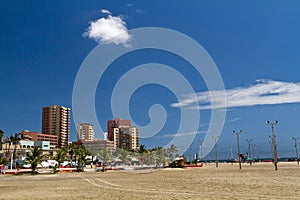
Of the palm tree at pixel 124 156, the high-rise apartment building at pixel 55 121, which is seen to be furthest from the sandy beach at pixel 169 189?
the high-rise apartment building at pixel 55 121

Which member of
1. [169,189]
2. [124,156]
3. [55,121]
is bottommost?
[169,189]

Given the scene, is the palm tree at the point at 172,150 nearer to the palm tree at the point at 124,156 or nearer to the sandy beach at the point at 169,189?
the palm tree at the point at 124,156

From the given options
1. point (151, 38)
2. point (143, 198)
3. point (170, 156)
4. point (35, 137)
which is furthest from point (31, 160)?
point (35, 137)

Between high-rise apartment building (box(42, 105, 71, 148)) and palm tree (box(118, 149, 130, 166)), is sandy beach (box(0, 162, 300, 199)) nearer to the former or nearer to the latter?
palm tree (box(118, 149, 130, 166))

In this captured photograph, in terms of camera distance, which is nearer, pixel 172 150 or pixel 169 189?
pixel 169 189

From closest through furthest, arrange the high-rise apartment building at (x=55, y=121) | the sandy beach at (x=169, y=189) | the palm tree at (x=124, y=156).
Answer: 1. the sandy beach at (x=169, y=189)
2. the palm tree at (x=124, y=156)
3. the high-rise apartment building at (x=55, y=121)

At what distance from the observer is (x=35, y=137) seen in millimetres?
150750

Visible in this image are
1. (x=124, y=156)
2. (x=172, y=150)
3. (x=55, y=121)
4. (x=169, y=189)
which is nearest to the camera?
(x=169, y=189)

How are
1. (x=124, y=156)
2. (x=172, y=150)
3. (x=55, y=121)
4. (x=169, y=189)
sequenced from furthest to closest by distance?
(x=55, y=121)
(x=172, y=150)
(x=124, y=156)
(x=169, y=189)

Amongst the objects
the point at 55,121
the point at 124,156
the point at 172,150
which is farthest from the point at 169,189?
the point at 55,121

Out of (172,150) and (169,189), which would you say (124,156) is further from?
(169,189)

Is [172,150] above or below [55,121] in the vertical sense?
below

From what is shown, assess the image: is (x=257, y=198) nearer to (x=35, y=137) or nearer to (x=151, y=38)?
(x=151, y=38)

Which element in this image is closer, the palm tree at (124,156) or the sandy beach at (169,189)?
the sandy beach at (169,189)
